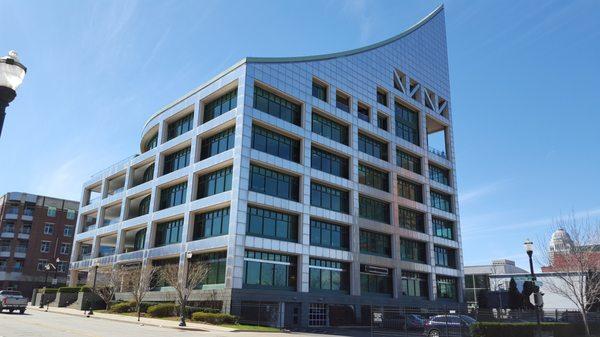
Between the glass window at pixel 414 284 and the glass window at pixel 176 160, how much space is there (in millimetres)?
28968

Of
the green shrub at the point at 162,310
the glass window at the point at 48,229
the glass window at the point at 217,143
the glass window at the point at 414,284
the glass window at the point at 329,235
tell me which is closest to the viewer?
the green shrub at the point at 162,310

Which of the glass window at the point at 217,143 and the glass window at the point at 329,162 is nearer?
the glass window at the point at 217,143

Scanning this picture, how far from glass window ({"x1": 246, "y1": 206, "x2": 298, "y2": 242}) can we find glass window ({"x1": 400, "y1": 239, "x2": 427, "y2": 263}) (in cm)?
1807

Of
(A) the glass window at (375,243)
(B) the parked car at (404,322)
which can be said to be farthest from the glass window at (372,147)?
(B) the parked car at (404,322)

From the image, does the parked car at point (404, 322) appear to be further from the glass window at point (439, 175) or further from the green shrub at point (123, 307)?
the glass window at point (439, 175)

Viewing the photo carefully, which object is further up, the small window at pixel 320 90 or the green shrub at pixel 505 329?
the small window at pixel 320 90

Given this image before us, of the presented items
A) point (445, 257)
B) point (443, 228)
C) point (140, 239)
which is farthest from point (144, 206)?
point (445, 257)

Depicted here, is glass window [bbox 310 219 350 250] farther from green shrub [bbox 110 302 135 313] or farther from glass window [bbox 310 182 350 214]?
green shrub [bbox 110 302 135 313]

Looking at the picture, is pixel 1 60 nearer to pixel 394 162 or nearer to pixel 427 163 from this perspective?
pixel 394 162

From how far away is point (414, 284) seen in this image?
60.7 m

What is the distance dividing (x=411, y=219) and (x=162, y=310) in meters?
34.0

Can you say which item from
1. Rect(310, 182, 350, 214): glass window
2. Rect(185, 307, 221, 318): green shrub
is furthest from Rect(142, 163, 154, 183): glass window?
Rect(185, 307, 221, 318): green shrub

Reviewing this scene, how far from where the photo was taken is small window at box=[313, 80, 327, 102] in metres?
55.2

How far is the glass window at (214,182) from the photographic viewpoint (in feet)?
154
